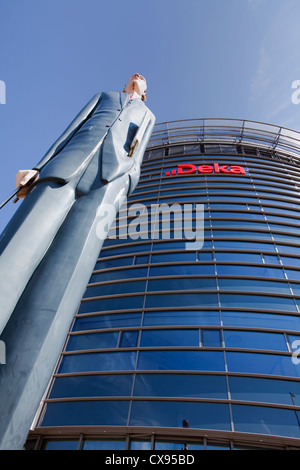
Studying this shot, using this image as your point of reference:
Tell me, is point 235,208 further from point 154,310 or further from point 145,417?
point 145,417

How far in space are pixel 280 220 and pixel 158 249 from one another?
6.07m

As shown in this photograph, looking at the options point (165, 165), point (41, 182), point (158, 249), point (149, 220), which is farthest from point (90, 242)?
point (165, 165)

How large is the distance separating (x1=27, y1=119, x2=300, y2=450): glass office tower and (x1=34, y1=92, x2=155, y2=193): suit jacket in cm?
632

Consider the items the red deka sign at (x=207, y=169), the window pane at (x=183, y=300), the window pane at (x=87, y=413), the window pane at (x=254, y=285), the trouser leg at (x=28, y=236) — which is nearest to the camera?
the trouser leg at (x=28, y=236)

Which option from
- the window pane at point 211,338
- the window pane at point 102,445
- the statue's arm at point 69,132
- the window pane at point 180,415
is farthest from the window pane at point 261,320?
the statue's arm at point 69,132

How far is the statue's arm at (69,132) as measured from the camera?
472 cm

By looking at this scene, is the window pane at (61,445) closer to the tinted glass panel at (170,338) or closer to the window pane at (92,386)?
the window pane at (92,386)

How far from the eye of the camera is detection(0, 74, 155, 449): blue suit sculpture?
247 cm

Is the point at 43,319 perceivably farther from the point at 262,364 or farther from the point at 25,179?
the point at 262,364

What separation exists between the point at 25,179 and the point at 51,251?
57.3 inches

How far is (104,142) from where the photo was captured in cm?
486

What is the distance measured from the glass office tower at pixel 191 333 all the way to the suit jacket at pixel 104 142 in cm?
632

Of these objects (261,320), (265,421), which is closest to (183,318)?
(261,320)

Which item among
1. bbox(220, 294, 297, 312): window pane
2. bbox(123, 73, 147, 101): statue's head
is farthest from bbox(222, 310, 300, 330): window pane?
bbox(123, 73, 147, 101): statue's head
